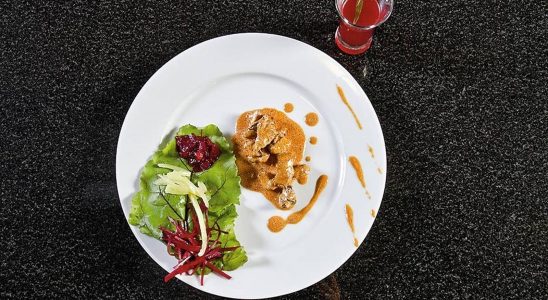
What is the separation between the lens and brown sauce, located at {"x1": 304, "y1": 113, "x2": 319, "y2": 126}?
219cm

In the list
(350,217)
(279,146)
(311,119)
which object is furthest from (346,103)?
(350,217)

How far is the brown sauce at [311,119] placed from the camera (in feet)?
7.18

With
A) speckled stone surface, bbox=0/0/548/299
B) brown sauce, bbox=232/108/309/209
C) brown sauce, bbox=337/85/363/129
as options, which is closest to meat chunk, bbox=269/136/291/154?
brown sauce, bbox=232/108/309/209

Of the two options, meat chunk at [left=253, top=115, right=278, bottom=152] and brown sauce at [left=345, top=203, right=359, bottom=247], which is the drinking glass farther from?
brown sauce at [left=345, top=203, right=359, bottom=247]

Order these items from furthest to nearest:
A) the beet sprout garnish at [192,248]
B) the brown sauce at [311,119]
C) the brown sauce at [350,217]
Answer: the brown sauce at [311,119] → the brown sauce at [350,217] → the beet sprout garnish at [192,248]

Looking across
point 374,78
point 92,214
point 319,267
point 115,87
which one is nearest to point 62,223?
point 92,214

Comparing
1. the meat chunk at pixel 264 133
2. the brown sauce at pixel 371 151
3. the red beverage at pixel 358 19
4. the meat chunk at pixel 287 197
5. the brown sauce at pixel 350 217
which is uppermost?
the red beverage at pixel 358 19

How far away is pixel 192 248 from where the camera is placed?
1.98 meters

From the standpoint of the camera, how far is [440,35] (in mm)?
2275

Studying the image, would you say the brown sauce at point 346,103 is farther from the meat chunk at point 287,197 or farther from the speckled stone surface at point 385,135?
the meat chunk at point 287,197

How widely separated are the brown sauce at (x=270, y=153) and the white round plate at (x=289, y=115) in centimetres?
3

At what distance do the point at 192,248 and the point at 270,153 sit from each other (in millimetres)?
389

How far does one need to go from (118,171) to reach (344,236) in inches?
27.9

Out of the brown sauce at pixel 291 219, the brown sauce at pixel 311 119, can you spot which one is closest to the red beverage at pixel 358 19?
the brown sauce at pixel 311 119
